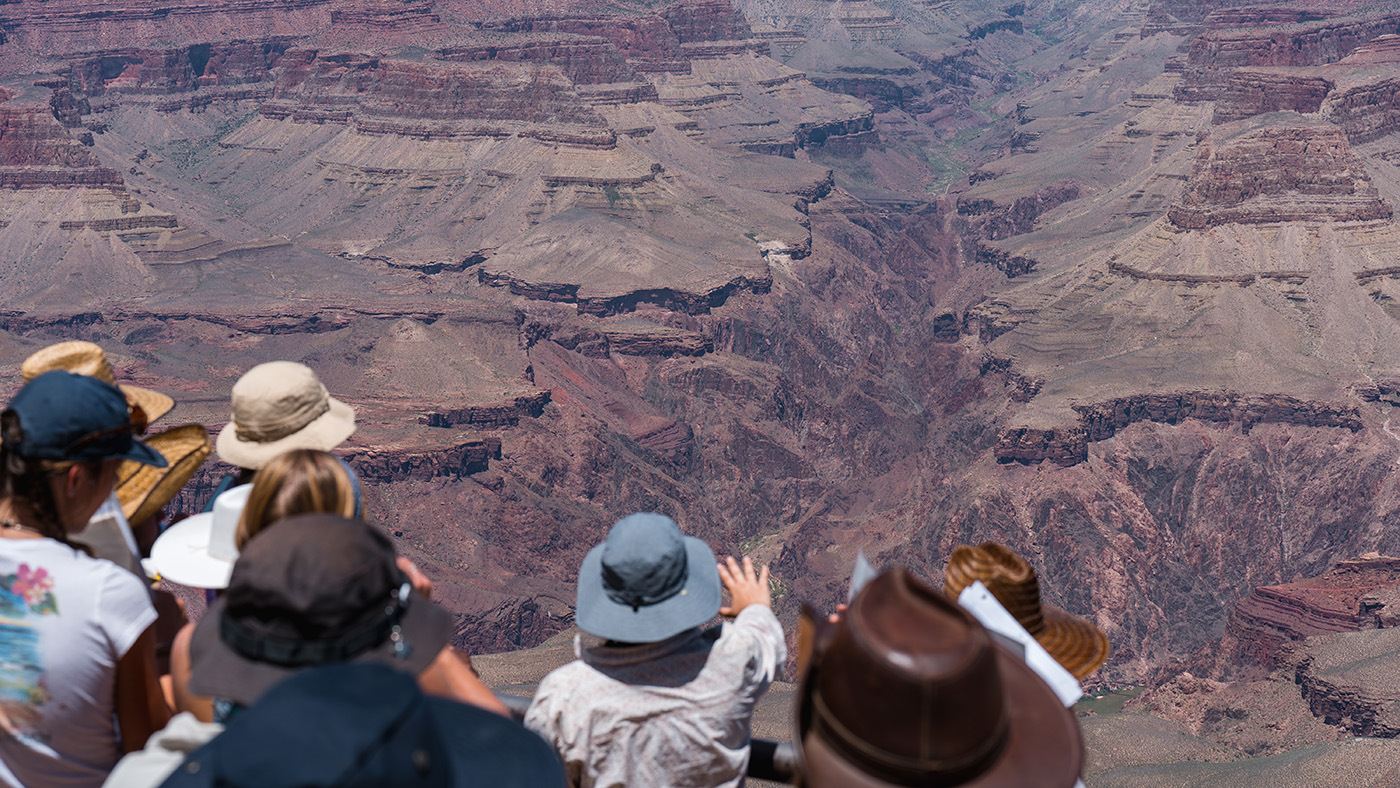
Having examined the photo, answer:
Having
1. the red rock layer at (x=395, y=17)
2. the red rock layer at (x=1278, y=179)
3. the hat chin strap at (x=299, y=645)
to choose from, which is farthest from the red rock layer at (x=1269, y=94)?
the hat chin strap at (x=299, y=645)

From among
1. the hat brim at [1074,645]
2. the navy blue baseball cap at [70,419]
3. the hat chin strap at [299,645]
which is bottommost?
the hat brim at [1074,645]

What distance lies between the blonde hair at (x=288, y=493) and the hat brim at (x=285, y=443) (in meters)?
2.14

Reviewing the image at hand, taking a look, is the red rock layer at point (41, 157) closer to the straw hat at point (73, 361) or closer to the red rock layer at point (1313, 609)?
the red rock layer at point (1313, 609)

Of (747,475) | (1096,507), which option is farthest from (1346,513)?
(747,475)

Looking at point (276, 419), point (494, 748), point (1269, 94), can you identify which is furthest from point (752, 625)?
point (1269, 94)

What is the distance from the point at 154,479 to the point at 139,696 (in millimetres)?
2650

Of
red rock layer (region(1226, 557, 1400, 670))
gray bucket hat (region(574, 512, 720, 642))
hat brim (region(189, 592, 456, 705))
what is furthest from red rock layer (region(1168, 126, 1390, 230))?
hat brim (region(189, 592, 456, 705))

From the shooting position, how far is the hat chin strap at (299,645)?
591 cm

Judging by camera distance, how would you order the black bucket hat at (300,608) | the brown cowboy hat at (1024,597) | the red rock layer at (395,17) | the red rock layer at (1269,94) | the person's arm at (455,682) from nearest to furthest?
the black bucket hat at (300,608) < the person's arm at (455,682) < the brown cowboy hat at (1024,597) < the red rock layer at (1269,94) < the red rock layer at (395,17)

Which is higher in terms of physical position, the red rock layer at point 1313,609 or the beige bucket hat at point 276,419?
the beige bucket hat at point 276,419

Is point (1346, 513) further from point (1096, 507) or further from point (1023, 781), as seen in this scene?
point (1023, 781)

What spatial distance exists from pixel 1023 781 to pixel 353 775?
2.87 meters

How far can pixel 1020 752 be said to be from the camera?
5.67 metres

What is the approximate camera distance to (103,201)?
135875 millimetres
